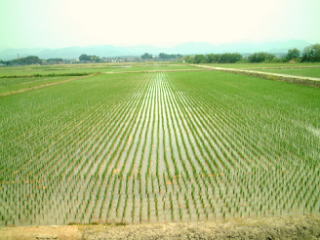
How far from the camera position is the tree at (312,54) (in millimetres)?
70688

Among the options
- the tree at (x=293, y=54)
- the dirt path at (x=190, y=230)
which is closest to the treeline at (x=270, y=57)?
the tree at (x=293, y=54)

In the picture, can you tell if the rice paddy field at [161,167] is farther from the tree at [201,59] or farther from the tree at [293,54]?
the tree at [201,59]

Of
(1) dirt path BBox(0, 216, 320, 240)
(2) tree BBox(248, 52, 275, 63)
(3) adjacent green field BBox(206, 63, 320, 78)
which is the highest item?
(2) tree BBox(248, 52, 275, 63)

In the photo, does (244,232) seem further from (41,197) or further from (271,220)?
(41,197)

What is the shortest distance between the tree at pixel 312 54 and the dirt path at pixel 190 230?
8053cm

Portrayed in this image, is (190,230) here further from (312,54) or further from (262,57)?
(262,57)

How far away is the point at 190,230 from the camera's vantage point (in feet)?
14.0

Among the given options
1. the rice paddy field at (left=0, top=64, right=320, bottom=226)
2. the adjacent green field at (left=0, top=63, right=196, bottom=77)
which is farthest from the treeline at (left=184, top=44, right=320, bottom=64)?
the rice paddy field at (left=0, top=64, right=320, bottom=226)

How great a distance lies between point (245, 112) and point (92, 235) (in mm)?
11189

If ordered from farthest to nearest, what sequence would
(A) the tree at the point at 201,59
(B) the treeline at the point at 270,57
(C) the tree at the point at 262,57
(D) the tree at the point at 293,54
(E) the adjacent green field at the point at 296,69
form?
1. (A) the tree at the point at 201,59
2. (C) the tree at the point at 262,57
3. (D) the tree at the point at 293,54
4. (B) the treeline at the point at 270,57
5. (E) the adjacent green field at the point at 296,69

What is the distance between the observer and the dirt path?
414 cm

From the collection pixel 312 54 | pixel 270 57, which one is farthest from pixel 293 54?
pixel 270 57

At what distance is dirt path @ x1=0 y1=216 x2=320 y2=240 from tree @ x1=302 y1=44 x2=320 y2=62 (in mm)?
80533

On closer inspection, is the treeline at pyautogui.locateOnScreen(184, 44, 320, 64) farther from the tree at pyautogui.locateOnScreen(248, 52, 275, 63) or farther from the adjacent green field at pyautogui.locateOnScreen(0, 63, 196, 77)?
the adjacent green field at pyautogui.locateOnScreen(0, 63, 196, 77)
